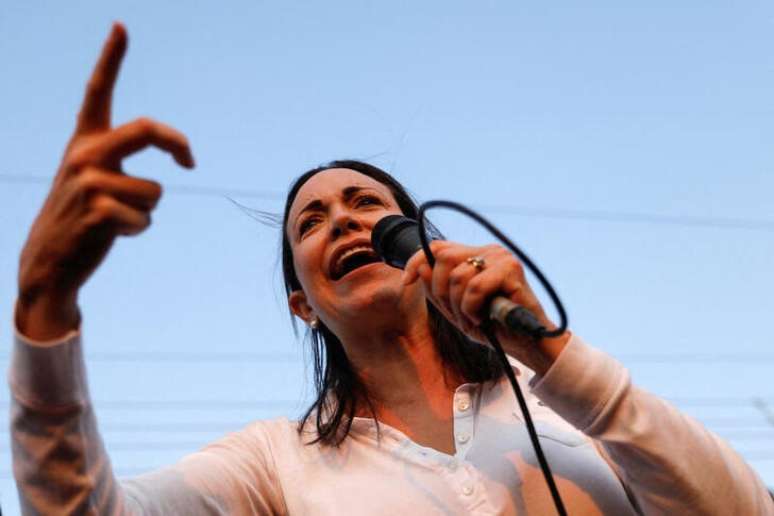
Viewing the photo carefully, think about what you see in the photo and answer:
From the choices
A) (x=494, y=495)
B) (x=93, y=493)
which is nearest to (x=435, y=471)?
(x=494, y=495)

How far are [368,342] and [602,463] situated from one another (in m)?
0.76

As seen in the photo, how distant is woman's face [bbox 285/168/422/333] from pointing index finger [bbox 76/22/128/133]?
3.92 ft

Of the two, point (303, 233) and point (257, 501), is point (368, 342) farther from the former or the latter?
point (257, 501)

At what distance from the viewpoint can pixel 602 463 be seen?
8.16 feet

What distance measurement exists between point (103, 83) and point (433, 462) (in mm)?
1181

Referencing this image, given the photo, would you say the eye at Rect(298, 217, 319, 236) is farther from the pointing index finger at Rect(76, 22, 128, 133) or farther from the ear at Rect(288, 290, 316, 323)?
the pointing index finger at Rect(76, 22, 128, 133)

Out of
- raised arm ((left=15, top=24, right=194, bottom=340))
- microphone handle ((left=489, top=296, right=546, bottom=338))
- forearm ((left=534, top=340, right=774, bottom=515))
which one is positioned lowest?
forearm ((left=534, top=340, right=774, bottom=515))

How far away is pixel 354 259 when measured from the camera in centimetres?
291

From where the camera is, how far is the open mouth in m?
2.91

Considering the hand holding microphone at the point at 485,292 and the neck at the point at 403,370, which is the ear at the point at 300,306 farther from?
the hand holding microphone at the point at 485,292

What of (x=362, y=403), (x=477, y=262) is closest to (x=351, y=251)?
(x=362, y=403)

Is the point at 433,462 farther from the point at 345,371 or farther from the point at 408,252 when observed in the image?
the point at 345,371

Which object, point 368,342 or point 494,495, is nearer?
point 494,495

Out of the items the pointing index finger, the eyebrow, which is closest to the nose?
the eyebrow
